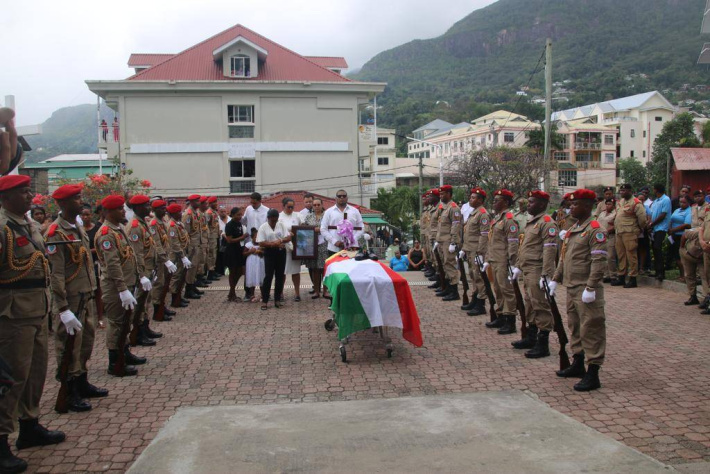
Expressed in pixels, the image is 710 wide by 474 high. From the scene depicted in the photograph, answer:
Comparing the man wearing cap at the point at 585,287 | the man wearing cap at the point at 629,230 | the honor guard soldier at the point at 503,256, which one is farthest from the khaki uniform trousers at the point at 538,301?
the man wearing cap at the point at 629,230

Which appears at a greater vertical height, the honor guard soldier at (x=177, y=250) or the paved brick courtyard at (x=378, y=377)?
the honor guard soldier at (x=177, y=250)

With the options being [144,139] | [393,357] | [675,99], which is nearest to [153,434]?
[393,357]

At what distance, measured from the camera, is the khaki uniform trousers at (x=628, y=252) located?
12.4 meters

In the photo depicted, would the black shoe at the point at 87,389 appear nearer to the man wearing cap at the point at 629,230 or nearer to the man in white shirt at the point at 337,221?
the man in white shirt at the point at 337,221

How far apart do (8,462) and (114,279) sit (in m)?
2.54

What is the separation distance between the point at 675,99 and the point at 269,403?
153874 mm

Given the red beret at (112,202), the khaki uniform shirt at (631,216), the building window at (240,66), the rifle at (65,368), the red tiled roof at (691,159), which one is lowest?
the rifle at (65,368)

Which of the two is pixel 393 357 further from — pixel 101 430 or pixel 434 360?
pixel 101 430

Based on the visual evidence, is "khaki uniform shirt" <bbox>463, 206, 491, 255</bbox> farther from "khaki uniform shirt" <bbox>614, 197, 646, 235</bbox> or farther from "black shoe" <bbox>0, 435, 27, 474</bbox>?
"black shoe" <bbox>0, 435, 27, 474</bbox>

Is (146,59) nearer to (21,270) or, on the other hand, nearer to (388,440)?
(21,270)

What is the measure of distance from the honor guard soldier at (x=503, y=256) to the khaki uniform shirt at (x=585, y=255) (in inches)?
71.9

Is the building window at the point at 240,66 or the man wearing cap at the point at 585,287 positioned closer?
the man wearing cap at the point at 585,287

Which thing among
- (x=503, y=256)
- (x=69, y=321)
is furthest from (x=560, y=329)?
(x=69, y=321)

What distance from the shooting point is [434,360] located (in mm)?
7355
